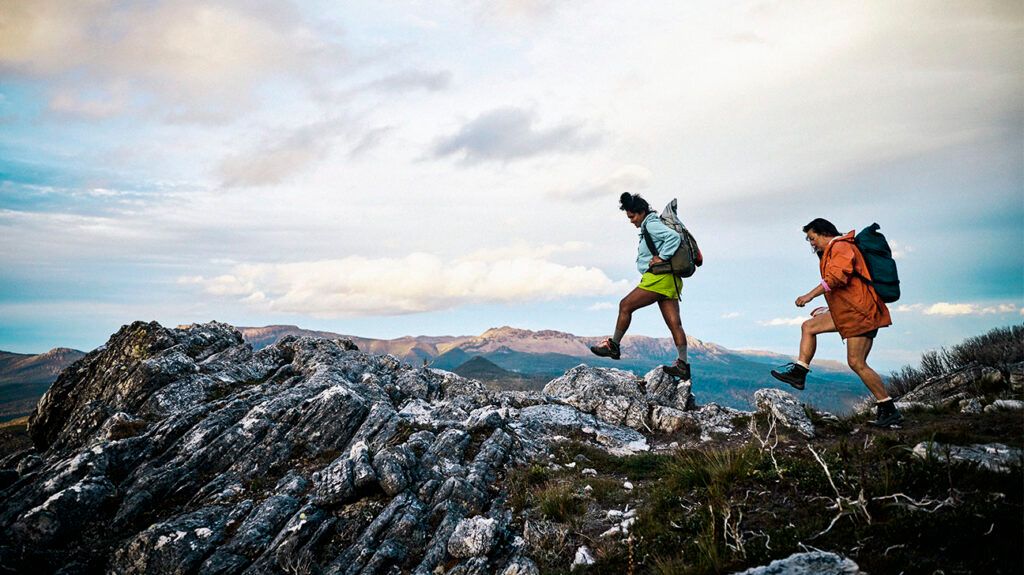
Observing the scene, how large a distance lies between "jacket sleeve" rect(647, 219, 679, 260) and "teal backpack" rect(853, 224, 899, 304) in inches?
148

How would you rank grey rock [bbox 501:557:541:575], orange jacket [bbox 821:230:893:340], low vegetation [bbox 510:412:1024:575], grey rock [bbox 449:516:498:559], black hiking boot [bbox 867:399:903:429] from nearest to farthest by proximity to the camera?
low vegetation [bbox 510:412:1024:575]
grey rock [bbox 501:557:541:575]
grey rock [bbox 449:516:498:559]
orange jacket [bbox 821:230:893:340]
black hiking boot [bbox 867:399:903:429]

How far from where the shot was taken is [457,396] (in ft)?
53.5

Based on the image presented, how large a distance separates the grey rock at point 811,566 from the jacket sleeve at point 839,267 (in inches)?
249

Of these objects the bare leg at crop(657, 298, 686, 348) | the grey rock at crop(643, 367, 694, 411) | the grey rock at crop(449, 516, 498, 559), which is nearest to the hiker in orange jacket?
the bare leg at crop(657, 298, 686, 348)

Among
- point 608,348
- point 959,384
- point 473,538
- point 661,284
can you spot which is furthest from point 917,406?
point 473,538

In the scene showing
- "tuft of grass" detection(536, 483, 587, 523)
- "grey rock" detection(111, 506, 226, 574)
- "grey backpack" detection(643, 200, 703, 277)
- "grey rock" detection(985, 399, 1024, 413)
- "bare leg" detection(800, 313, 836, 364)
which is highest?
"grey backpack" detection(643, 200, 703, 277)

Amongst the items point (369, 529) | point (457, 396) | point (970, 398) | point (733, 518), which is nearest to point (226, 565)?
point (369, 529)

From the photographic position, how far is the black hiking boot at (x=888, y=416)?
9.57m

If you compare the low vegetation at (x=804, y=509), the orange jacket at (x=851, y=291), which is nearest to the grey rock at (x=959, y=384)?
the low vegetation at (x=804, y=509)

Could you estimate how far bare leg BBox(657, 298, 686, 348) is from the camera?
41.5 feet

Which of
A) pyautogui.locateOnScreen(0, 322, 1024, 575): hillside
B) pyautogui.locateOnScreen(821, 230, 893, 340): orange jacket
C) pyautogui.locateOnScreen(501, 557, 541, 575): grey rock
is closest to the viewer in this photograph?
pyautogui.locateOnScreen(0, 322, 1024, 575): hillside

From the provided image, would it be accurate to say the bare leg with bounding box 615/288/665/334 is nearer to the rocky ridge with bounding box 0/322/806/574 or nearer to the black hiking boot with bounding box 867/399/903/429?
the rocky ridge with bounding box 0/322/806/574

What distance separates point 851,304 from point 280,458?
41.8ft

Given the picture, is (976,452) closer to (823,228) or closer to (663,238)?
A: (823,228)
